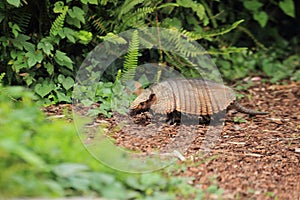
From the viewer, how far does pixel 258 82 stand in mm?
6453

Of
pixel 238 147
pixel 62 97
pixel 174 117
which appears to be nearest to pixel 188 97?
pixel 174 117

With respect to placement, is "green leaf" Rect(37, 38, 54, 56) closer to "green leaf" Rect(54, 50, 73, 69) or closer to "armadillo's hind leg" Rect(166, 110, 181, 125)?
"green leaf" Rect(54, 50, 73, 69)

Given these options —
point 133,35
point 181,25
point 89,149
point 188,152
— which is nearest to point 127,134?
point 188,152

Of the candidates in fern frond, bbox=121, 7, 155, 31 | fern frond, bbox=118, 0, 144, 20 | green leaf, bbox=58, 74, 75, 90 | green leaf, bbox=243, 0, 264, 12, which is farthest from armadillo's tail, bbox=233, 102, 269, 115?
green leaf, bbox=243, 0, 264, 12

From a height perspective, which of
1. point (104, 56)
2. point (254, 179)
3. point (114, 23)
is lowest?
point (254, 179)

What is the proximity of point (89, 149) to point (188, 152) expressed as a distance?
2.96ft

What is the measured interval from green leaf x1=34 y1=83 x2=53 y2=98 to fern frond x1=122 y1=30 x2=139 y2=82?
0.71m

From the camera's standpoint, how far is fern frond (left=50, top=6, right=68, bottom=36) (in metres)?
4.84

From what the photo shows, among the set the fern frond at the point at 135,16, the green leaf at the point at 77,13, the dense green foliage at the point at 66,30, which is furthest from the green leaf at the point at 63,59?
the fern frond at the point at 135,16

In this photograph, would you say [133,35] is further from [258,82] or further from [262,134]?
[258,82]

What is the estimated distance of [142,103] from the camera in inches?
187

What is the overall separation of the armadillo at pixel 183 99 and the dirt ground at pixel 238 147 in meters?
0.13

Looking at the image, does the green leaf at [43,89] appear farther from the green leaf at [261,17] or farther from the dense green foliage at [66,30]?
the green leaf at [261,17]

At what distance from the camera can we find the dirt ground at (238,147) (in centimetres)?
365
